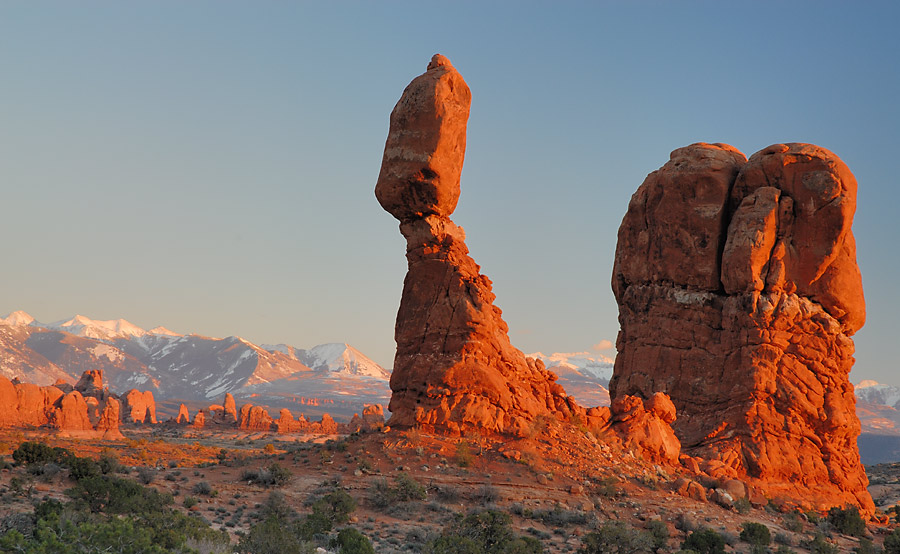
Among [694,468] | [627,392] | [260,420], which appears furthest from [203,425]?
[694,468]

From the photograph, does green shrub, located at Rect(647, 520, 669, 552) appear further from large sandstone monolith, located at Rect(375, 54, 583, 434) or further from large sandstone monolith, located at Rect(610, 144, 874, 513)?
large sandstone monolith, located at Rect(610, 144, 874, 513)

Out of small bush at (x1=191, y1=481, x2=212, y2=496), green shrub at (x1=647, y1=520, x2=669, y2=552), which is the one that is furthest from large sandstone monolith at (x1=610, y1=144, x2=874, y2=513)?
small bush at (x1=191, y1=481, x2=212, y2=496)

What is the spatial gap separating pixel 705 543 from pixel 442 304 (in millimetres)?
9774

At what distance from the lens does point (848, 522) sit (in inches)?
947

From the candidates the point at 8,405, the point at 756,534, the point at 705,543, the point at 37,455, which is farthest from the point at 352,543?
the point at 8,405

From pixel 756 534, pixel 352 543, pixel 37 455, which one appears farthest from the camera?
pixel 37 455

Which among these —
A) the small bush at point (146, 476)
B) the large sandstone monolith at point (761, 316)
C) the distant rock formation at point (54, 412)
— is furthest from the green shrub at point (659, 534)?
the distant rock formation at point (54, 412)

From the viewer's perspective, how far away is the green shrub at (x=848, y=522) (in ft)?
78.6

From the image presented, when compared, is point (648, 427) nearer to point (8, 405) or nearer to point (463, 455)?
point (463, 455)

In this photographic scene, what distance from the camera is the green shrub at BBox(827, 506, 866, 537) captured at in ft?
78.6

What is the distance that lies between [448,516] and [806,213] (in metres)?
17.6

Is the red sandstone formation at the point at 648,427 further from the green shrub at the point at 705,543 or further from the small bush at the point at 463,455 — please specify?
the green shrub at the point at 705,543

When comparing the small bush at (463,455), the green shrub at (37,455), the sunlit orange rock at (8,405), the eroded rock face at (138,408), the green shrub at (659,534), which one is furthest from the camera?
the eroded rock face at (138,408)

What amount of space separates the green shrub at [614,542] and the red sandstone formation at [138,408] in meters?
75.9
